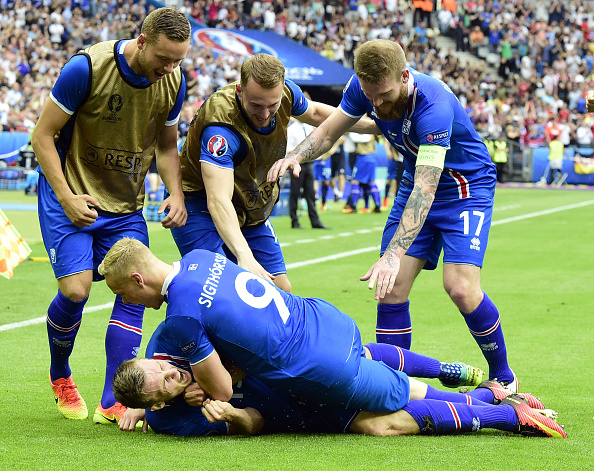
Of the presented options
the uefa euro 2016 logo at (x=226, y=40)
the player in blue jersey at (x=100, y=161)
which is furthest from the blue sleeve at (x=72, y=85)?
the uefa euro 2016 logo at (x=226, y=40)

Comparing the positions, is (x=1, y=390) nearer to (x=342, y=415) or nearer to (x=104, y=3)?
(x=342, y=415)

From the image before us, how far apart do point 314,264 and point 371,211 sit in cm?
870

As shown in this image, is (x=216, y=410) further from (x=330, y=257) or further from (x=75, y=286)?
(x=330, y=257)

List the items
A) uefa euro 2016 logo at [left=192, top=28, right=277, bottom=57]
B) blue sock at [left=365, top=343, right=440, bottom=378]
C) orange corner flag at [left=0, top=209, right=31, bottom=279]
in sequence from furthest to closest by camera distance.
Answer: uefa euro 2016 logo at [left=192, top=28, right=277, bottom=57], orange corner flag at [left=0, top=209, right=31, bottom=279], blue sock at [left=365, top=343, right=440, bottom=378]

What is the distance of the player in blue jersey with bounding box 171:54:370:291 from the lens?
5.21 m

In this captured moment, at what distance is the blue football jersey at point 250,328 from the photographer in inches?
170

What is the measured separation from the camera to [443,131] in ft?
17.4

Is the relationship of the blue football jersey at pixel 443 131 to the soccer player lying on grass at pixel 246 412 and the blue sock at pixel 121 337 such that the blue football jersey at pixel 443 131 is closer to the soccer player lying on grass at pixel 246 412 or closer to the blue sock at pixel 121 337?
the soccer player lying on grass at pixel 246 412

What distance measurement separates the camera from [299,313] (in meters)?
4.63

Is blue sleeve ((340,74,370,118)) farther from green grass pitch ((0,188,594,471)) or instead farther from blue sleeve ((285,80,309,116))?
green grass pitch ((0,188,594,471))

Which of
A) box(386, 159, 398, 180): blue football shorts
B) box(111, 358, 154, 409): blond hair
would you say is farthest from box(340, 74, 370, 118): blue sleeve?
box(386, 159, 398, 180): blue football shorts

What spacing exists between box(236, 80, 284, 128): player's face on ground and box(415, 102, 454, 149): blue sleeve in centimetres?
83

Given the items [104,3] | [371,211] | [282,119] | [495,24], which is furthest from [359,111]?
[495,24]

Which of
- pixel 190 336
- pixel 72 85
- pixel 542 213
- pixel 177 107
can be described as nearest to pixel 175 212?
pixel 177 107
